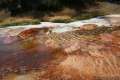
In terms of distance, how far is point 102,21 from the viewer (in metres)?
7.73

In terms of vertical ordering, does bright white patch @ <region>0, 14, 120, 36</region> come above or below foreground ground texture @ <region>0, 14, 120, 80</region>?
above

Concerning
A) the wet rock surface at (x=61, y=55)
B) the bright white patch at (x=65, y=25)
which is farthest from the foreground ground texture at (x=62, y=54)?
the bright white patch at (x=65, y=25)

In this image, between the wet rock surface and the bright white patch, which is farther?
the bright white patch

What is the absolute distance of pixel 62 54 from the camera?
6.12 metres

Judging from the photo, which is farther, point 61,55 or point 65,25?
point 65,25

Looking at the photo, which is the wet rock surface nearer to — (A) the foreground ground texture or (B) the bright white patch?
(A) the foreground ground texture

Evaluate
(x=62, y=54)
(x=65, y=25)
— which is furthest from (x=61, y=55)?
(x=65, y=25)

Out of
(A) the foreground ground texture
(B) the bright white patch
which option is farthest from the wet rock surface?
(B) the bright white patch

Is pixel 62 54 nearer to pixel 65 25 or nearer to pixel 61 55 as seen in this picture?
pixel 61 55

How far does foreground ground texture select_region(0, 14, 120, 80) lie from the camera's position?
211 inches

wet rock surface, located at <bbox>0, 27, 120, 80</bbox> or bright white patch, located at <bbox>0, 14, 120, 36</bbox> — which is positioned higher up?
bright white patch, located at <bbox>0, 14, 120, 36</bbox>

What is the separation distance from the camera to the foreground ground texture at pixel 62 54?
17.6 feet

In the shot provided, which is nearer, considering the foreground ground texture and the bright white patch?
the foreground ground texture

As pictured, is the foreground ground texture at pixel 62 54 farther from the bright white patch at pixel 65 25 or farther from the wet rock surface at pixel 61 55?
the bright white patch at pixel 65 25
